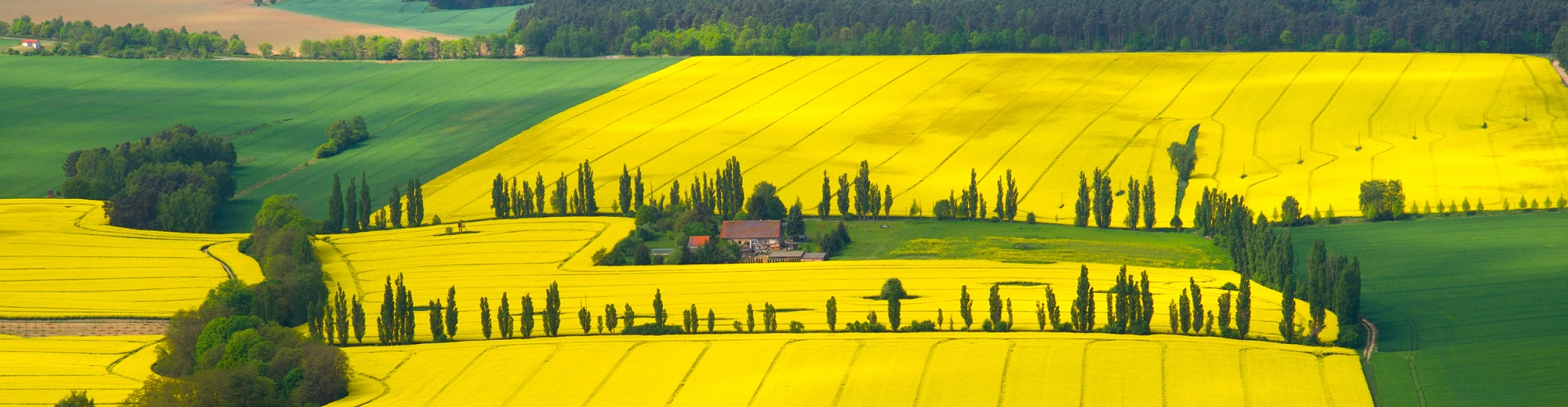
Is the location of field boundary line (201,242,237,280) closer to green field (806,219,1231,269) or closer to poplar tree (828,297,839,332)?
poplar tree (828,297,839,332)

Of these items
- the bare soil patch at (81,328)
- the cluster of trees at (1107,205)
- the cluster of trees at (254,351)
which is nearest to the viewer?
the cluster of trees at (254,351)

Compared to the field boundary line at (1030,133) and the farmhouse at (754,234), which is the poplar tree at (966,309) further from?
the field boundary line at (1030,133)

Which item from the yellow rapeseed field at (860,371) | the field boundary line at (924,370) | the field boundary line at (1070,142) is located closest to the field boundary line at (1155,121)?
the field boundary line at (1070,142)

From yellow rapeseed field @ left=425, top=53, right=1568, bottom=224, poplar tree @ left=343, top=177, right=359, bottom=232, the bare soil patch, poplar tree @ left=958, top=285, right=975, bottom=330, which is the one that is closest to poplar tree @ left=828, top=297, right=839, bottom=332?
poplar tree @ left=958, top=285, right=975, bottom=330

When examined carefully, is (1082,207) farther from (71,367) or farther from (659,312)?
(71,367)

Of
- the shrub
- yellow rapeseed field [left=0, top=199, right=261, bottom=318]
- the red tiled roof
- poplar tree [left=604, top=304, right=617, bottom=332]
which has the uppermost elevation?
the red tiled roof

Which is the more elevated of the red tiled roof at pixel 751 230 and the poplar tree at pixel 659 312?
the red tiled roof at pixel 751 230

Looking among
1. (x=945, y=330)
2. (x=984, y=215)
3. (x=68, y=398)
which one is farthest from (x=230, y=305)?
(x=984, y=215)
